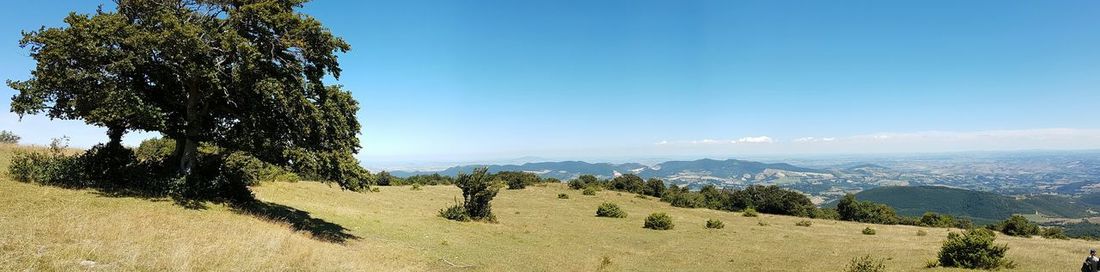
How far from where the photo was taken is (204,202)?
829 inches

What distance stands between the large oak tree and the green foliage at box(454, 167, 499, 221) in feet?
45.9

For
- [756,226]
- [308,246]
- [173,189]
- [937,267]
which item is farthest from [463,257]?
[756,226]

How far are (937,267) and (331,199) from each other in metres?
36.2

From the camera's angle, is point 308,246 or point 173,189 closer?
point 308,246

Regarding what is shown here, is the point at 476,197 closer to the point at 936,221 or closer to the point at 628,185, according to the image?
the point at 628,185

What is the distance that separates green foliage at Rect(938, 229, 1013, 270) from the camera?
2114 cm

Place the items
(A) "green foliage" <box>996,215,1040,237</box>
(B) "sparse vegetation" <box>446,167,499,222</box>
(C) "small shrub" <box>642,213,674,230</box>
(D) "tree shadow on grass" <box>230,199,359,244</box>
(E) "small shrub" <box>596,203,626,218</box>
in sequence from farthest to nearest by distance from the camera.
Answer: (E) "small shrub" <box>596,203,626,218</box> < (A) "green foliage" <box>996,215,1040,237</box> < (C) "small shrub" <box>642,213,674,230</box> < (B) "sparse vegetation" <box>446,167,499,222</box> < (D) "tree shadow on grass" <box>230,199,359,244</box>

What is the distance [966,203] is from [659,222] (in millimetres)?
192545

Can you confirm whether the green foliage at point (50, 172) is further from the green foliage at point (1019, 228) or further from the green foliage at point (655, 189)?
the green foliage at point (1019, 228)

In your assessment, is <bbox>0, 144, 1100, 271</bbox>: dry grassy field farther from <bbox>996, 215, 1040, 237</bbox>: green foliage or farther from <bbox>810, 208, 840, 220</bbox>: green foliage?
<bbox>996, 215, 1040, 237</bbox>: green foliage

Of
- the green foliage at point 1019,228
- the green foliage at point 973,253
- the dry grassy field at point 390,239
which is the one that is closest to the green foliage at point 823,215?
the dry grassy field at point 390,239

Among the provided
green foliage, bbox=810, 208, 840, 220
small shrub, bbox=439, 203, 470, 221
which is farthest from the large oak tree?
green foliage, bbox=810, 208, 840, 220

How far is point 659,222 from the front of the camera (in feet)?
123

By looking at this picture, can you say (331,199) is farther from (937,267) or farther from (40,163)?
(937,267)
